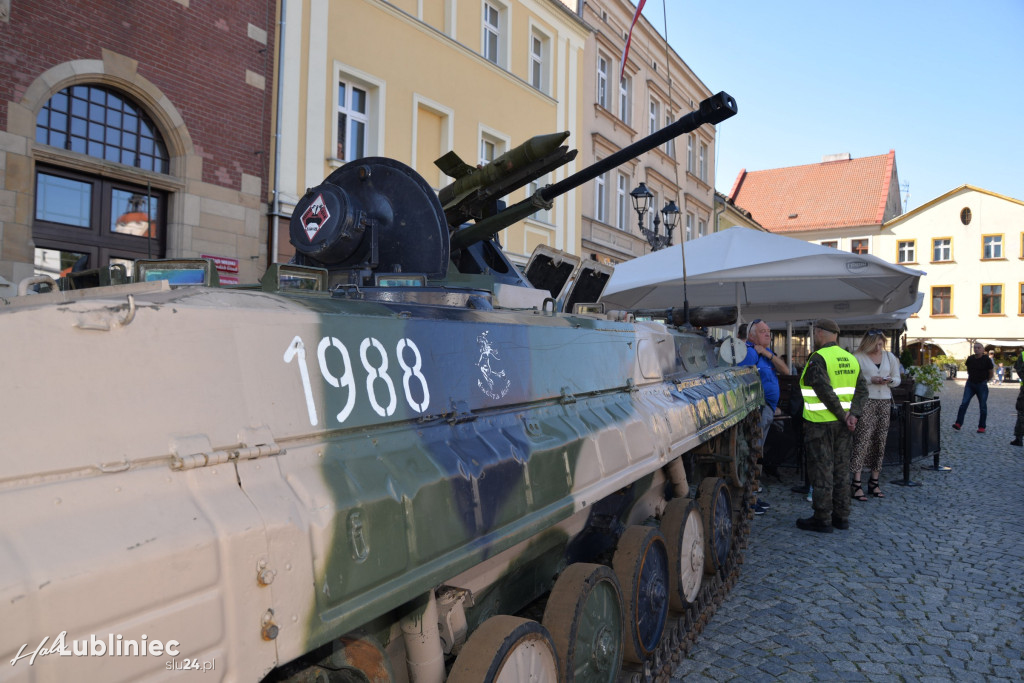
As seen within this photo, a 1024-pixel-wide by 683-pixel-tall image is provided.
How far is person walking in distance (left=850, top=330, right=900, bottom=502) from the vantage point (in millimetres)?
8234

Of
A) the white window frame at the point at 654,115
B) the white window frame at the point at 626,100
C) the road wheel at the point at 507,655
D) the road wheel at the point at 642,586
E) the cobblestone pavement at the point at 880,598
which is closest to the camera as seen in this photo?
the road wheel at the point at 507,655

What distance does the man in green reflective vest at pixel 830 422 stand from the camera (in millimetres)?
6742

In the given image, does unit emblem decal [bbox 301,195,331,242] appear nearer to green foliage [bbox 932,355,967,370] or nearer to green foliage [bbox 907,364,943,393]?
green foliage [bbox 907,364,943,393]

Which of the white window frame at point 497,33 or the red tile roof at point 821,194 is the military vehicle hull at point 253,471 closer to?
the white window frame at point 497,33

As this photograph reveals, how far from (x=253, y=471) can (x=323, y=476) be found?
18 cm

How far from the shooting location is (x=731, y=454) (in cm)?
596

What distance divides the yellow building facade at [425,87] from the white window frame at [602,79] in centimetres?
149

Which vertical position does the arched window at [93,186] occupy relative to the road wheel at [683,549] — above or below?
above

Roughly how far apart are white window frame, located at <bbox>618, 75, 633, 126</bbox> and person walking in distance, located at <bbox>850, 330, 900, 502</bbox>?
13.3 meters

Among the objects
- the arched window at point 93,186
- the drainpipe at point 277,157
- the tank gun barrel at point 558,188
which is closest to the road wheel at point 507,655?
the tank gun barrel at point 558,188

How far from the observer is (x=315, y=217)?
3.78 m

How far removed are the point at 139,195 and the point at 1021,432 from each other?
45.9ft

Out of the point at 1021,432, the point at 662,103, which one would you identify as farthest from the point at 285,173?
the point at 662,103

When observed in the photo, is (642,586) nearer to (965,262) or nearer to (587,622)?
(587,622)
